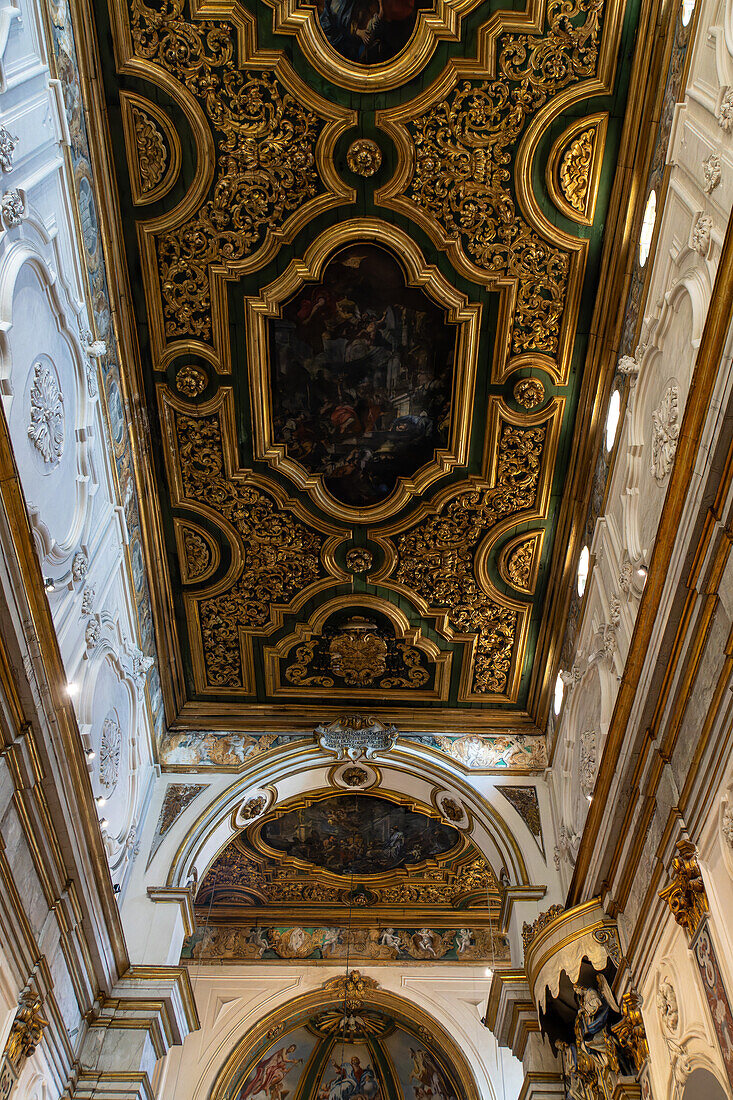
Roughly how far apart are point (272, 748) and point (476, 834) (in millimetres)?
3280

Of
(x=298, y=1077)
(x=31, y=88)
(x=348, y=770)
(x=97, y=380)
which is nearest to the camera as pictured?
(x=31, y=88)

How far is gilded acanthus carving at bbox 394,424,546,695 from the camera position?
11.8 metres

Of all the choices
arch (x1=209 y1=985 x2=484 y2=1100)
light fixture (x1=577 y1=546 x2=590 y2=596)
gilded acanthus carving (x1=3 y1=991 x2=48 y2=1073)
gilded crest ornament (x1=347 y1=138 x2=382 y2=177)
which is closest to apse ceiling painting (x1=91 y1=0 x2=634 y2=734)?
gilded crest ornament (x1=347 y1=138 x2=382 y2=177)

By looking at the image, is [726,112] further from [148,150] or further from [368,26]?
[148,150]

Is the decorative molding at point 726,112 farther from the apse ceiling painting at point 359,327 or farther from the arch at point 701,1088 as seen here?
the arch at point 701,1088

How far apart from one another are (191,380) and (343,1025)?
1331 centimetres

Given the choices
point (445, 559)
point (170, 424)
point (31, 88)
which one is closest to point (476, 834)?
A: point (445, 559)

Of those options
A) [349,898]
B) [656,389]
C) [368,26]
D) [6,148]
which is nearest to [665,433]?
[656,389]

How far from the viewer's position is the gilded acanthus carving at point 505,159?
9148 millimetres

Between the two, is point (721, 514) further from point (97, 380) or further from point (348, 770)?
point (348, 770)

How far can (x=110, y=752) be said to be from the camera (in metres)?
10.6

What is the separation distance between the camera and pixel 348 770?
44.9 feet

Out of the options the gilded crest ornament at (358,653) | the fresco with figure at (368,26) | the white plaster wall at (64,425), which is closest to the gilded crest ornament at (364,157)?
the fresco with figure at (368,26)

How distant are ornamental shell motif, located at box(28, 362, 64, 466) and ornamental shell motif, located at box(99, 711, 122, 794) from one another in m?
3.59
